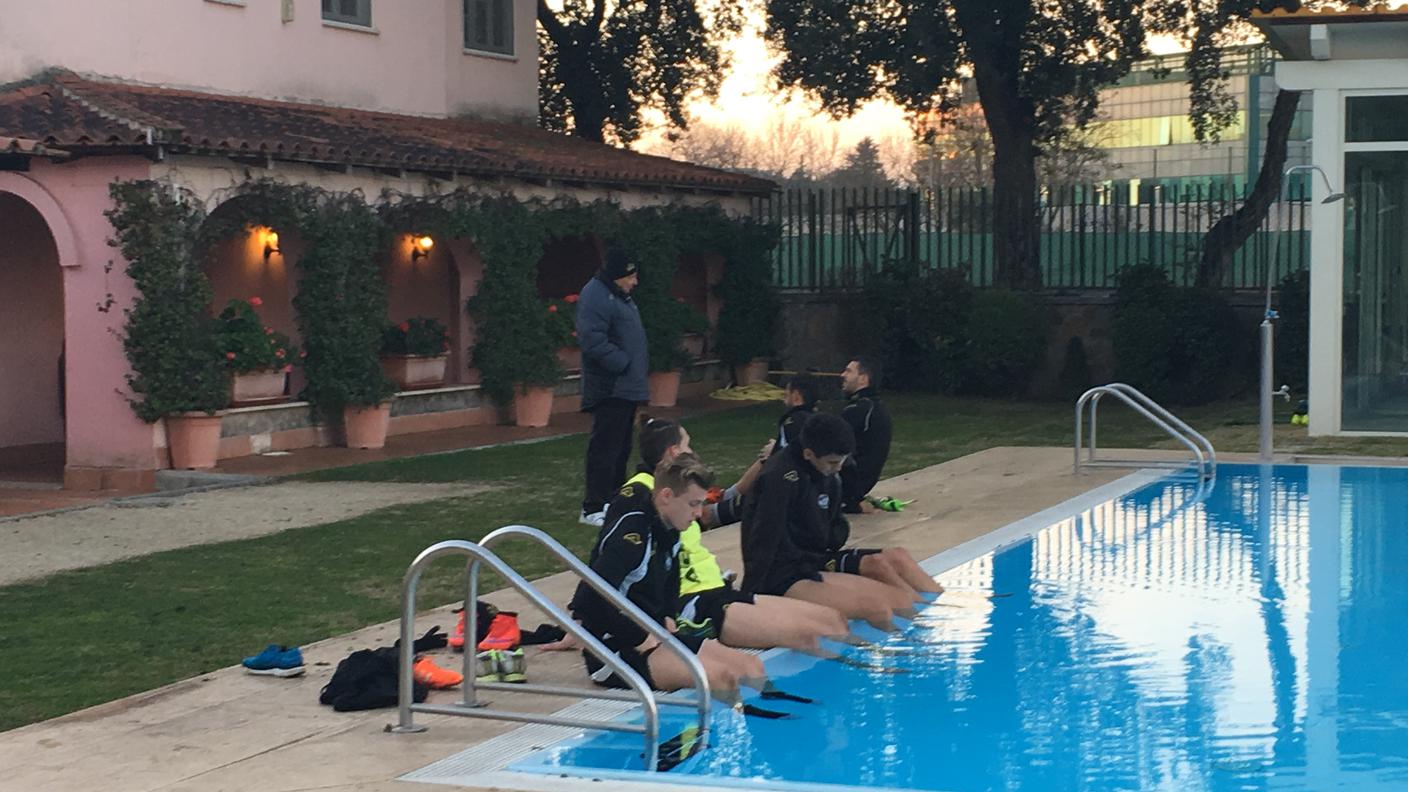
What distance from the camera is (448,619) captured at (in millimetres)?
8938

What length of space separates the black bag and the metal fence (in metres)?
19.0

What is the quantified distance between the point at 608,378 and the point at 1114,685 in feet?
17.4

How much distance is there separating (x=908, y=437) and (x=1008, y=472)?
3.78m

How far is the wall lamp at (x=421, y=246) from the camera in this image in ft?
69.1

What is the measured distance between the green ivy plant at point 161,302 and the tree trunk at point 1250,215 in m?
14.4

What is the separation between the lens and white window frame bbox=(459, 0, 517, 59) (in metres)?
25.1

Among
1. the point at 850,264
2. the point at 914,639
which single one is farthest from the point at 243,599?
the point at 850,264

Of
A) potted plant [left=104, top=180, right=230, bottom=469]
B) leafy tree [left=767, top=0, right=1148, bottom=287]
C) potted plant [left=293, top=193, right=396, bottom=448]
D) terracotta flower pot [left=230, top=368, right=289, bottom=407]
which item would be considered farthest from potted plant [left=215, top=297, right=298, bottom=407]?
leafy tree [left=767, top=0, right=1148, bottom=287]

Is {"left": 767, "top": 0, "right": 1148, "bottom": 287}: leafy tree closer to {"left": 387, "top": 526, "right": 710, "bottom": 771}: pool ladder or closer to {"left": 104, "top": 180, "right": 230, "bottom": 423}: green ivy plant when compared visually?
{"left": 104, "top": 180, "right": 230, "bottom": 423}: green ivy plant

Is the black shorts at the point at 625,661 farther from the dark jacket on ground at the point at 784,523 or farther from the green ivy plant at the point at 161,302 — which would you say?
the green ivy plant at the point at 161,302

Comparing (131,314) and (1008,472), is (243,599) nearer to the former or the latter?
(131,314)

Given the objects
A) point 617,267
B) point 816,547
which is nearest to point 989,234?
point 617,267

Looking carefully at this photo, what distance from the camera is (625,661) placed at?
7.20 m

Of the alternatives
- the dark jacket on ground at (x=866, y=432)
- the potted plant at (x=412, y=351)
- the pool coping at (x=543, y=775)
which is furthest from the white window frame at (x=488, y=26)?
the pool coping at (x=543, y=775)
